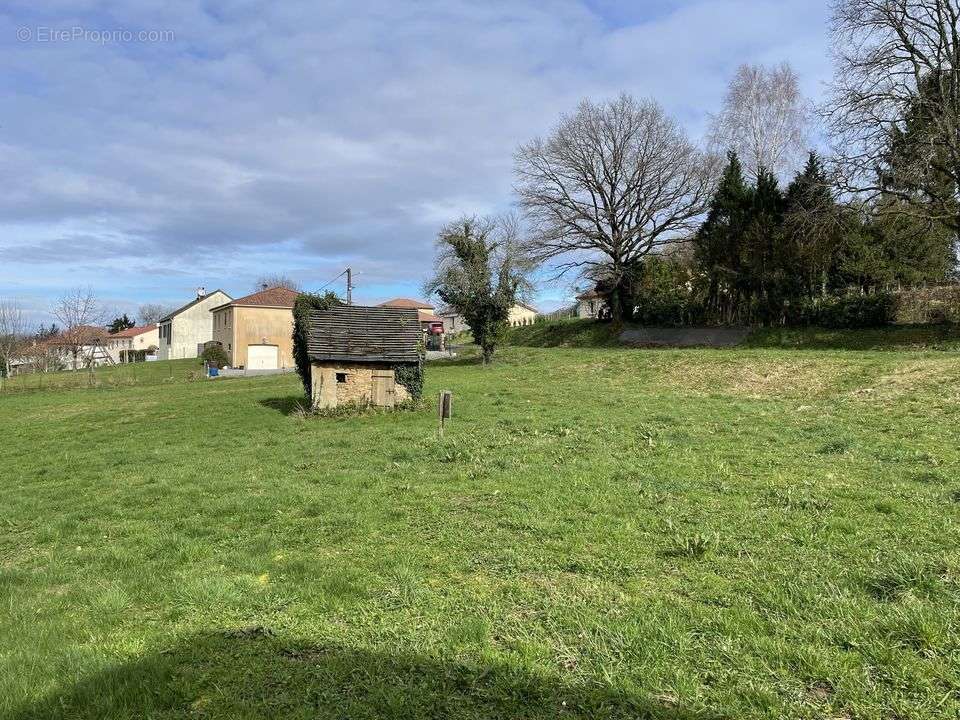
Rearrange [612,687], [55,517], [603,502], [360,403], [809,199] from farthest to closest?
[809,199]
[360,403]
[55,517]
[603,502]
[612,687]

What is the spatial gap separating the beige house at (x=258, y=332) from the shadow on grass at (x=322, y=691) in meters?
51.3

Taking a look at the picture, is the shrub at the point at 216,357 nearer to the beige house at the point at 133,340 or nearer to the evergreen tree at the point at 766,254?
the evergreen tree at the point at 766,254

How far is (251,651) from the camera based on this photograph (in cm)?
377

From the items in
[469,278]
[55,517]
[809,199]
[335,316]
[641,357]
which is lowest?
[55,517]

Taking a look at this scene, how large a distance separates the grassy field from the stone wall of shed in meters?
8.08

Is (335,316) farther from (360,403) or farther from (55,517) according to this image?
(55,517)

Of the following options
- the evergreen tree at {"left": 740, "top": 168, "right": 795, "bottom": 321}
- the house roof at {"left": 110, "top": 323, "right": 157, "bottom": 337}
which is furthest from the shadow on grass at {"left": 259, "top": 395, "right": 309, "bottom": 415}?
the house roof at {"left": 110, "top": 323, "right": 157, "bottom": 337}

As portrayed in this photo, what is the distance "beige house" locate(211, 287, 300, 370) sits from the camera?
2076 inches

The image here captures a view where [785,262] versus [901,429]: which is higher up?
[785,262]

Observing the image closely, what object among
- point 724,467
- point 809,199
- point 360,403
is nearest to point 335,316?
point 360,403

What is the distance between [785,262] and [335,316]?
24201 mm

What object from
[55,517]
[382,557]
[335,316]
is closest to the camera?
[382,557]

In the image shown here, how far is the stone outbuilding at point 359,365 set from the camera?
20.0 meters

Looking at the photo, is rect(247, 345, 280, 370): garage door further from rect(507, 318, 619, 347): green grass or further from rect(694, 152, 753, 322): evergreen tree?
rect(694, 152, 753, 322): evergreen tree
